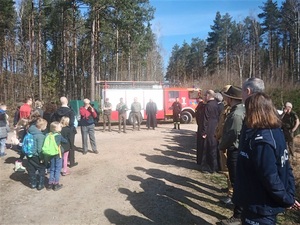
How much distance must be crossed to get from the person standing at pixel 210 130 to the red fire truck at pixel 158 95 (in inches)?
495

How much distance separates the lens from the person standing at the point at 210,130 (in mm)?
7406

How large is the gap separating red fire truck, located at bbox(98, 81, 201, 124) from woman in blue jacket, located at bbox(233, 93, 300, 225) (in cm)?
1731

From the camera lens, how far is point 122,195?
608cm

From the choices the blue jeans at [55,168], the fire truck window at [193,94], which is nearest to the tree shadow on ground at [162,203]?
the blue jeans at [55,168]

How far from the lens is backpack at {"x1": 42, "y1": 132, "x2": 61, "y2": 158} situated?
20.9 ft

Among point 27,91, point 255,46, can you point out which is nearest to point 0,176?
point 27,91

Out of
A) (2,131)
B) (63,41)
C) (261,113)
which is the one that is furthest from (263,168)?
(63,41)

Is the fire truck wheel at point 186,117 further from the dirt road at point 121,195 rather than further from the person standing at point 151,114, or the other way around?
the dirt road at point 121,195

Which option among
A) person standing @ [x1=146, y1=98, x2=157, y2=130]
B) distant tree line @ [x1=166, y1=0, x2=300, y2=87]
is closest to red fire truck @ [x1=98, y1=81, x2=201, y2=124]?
person standing @ [x1=146, y1=98, x2=157, y2=130]

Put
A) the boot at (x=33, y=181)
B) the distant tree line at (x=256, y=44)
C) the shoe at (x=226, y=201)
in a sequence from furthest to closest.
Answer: the distant tree line at (x=256, y=44) → the boot at (x=33, y=181) → the shoe at (x=226, y=201)

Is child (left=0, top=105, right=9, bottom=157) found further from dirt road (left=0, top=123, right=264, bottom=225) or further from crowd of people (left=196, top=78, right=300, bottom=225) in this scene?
crowd of people (left=196, top=78, right=300, bottom=225)

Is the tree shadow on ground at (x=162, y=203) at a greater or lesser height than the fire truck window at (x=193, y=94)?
lesser

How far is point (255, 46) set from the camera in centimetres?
5388

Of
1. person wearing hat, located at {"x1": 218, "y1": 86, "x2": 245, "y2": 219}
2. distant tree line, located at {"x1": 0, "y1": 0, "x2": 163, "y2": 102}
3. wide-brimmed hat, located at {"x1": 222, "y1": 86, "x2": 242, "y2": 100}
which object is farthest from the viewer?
distant tree line, located at {"x1": 0, "y1": 0, "x2": 163, "y2": 102}
